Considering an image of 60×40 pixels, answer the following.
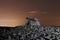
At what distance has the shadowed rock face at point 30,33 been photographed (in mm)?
843

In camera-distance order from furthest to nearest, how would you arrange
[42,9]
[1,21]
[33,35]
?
[42,9], [1,21], [33,35]

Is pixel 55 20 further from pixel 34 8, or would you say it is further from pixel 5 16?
pixel 5 16

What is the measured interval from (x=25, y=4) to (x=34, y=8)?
92 mm

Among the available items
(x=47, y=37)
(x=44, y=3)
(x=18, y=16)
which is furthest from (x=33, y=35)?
(x=44, y=3)

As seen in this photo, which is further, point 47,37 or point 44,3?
point 44,3

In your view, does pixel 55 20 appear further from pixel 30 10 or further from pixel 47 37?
pixel 47 37

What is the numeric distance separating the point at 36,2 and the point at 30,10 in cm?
10

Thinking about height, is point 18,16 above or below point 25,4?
below

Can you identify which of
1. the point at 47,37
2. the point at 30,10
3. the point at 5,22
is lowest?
the point at 47,37

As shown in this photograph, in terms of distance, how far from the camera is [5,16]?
1112mm

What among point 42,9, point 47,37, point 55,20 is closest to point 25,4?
point 42,9

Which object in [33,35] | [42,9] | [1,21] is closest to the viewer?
[33,35]

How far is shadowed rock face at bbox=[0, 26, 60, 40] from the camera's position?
2.77 feet

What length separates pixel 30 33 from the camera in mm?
880
